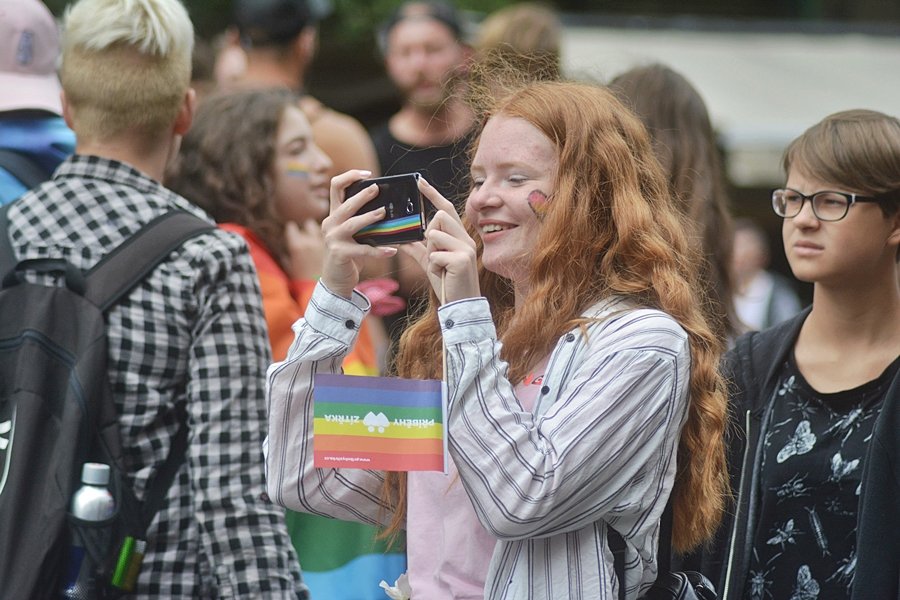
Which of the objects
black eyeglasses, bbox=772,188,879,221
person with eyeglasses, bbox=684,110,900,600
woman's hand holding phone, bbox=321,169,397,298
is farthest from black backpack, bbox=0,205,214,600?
black eyeglasses, bbox=772,188,879,221

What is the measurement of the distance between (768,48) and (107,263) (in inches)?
390

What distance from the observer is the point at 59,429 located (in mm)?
2906

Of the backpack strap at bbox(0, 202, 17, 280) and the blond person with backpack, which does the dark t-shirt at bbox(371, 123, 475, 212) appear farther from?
the backpack strap at bbox(0, 202, 17, 280)

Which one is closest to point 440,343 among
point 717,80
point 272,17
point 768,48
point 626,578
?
point 626,578

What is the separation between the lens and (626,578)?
8.23ft

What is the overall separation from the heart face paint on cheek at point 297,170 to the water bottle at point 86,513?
170cm

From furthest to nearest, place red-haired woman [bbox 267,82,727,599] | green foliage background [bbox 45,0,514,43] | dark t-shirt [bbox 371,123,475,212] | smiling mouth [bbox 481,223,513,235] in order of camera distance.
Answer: green foliage background [bbox 45,0,514,43]
dark t-shirt [bbox 371,123,475,212]
smiling mouth [bbox 481,223,513,235]
red-haired woman [bbox 267,82,727,599]

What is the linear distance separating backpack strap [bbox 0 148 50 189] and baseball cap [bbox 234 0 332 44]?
2.01m

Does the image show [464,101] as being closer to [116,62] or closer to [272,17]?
[116,62]

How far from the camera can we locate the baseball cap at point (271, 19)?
18.2 ft

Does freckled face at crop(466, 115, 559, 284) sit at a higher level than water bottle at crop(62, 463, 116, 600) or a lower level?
higher

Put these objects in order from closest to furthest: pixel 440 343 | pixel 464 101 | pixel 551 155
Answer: pixel 551 155, pixel 440 343, pixel 464 101

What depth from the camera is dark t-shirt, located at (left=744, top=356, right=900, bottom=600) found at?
10.4 feet

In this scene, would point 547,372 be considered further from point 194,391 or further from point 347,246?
point 194,391
